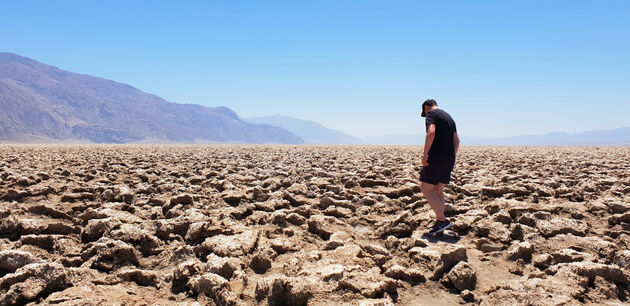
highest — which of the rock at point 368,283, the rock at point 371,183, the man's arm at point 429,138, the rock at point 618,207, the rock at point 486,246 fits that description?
the man's arm at point 429,138

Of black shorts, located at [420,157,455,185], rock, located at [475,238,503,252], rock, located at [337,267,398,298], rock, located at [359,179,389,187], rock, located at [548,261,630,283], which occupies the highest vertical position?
black shorts, located at [420,157,455,185]

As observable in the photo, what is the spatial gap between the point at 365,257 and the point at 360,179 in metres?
4.01

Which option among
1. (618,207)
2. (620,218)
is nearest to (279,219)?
(620,218)

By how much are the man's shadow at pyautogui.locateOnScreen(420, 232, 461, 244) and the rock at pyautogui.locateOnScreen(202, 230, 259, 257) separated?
5.69 feet

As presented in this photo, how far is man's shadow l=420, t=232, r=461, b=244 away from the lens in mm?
4023

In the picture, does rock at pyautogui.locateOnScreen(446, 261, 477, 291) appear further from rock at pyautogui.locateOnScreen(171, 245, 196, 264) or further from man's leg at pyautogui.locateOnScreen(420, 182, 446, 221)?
rock at pyautogui.locateOnScreen(171, 245, 196, 264)

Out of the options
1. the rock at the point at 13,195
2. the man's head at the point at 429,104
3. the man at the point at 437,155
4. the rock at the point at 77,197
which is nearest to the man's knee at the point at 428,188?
the man at the point at 437,155

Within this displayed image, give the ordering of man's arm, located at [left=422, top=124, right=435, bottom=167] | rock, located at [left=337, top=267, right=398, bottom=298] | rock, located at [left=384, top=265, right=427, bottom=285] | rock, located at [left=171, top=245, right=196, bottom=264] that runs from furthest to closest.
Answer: man's arm, located at [left=422, top=124, right=435, bottom=167] < rock, located at [left=171, top=245, right=196, bottom=264] < rock, located at [left=384, top=265, right=427, bottom=285] < rock, located at [left=337, top=267, right=398, bottom=298]

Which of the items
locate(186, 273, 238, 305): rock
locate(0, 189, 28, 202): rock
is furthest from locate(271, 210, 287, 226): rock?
locate(0, 189, 28, 202): rock

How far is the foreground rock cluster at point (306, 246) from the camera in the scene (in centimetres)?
278

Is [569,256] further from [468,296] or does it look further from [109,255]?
[109,255]

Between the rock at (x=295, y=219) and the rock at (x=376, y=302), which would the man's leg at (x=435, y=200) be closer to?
the rock at (x=295, y=219)

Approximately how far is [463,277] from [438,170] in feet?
5.42

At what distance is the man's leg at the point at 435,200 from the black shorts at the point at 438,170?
83 mm
